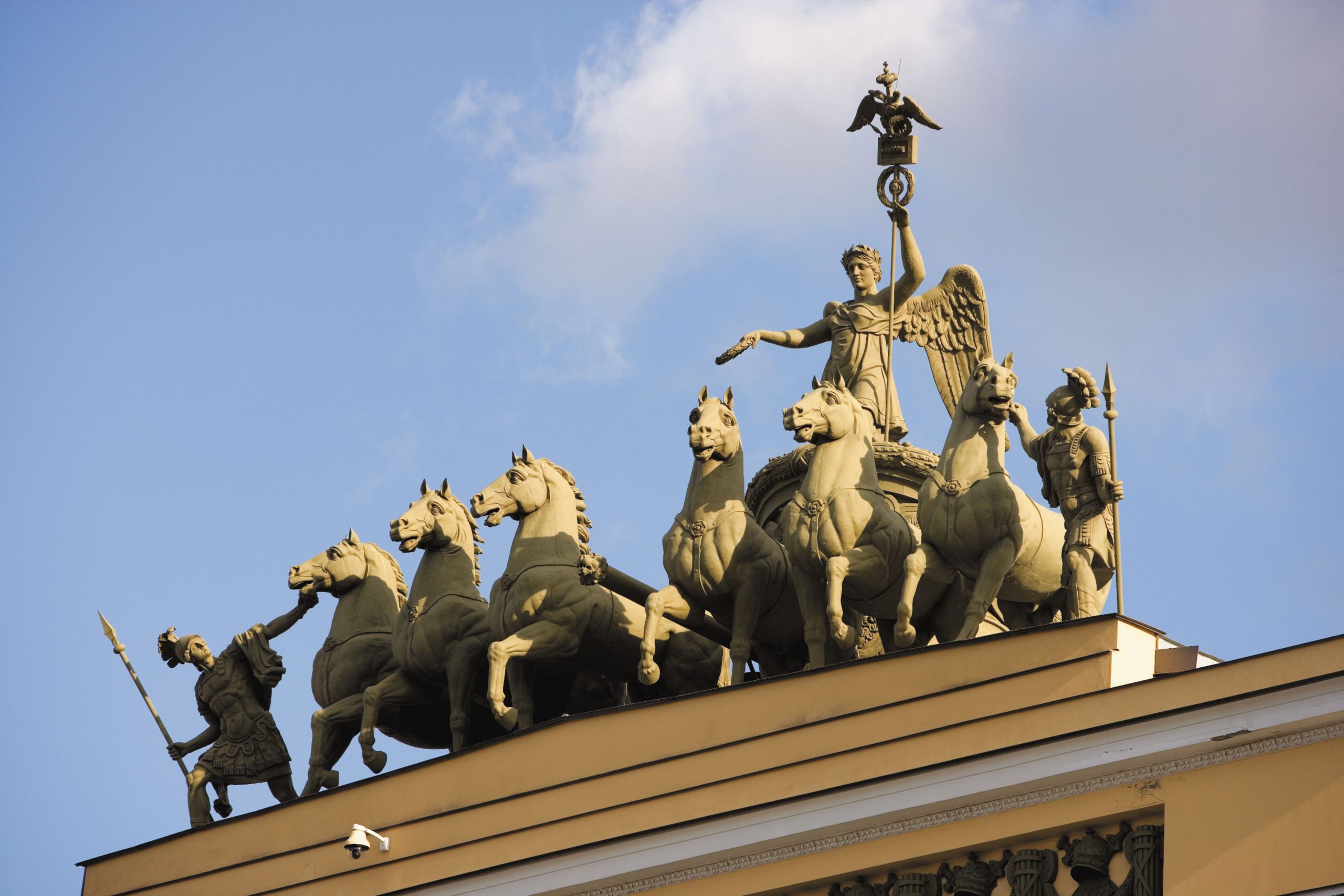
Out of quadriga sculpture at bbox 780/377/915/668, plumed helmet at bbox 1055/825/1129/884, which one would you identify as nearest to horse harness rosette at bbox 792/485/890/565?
quadriga sculpture at bbox 780/377/915/668

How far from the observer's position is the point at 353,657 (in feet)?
75.0

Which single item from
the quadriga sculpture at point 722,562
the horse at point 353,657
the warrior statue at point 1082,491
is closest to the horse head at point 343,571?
the horse at point 353,657

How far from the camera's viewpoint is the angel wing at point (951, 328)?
2389cm

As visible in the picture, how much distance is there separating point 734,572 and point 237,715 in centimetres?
468

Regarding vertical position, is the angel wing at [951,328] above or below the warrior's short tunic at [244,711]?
above

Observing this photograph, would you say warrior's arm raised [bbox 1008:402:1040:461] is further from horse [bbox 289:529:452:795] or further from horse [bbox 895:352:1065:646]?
horse [bbox 289:529:452:795]

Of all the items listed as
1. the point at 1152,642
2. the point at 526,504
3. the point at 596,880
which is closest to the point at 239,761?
the point at 526,504

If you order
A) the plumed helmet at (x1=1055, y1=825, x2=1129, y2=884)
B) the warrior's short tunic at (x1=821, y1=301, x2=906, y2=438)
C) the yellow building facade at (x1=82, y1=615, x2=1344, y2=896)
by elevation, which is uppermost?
the warrior's short tunic at (x1=821, y1=301, x2=906, y2=438)

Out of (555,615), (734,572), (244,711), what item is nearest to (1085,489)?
(734,572)

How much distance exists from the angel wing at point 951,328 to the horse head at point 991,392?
380 cm

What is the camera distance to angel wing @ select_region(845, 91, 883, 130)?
2302cm

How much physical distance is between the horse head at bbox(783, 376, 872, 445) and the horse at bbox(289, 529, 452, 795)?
394 cm

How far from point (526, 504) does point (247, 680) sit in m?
2.85

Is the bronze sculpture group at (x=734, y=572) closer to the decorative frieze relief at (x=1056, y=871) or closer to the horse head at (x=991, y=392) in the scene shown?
the horse head at (x=991, y=392)
